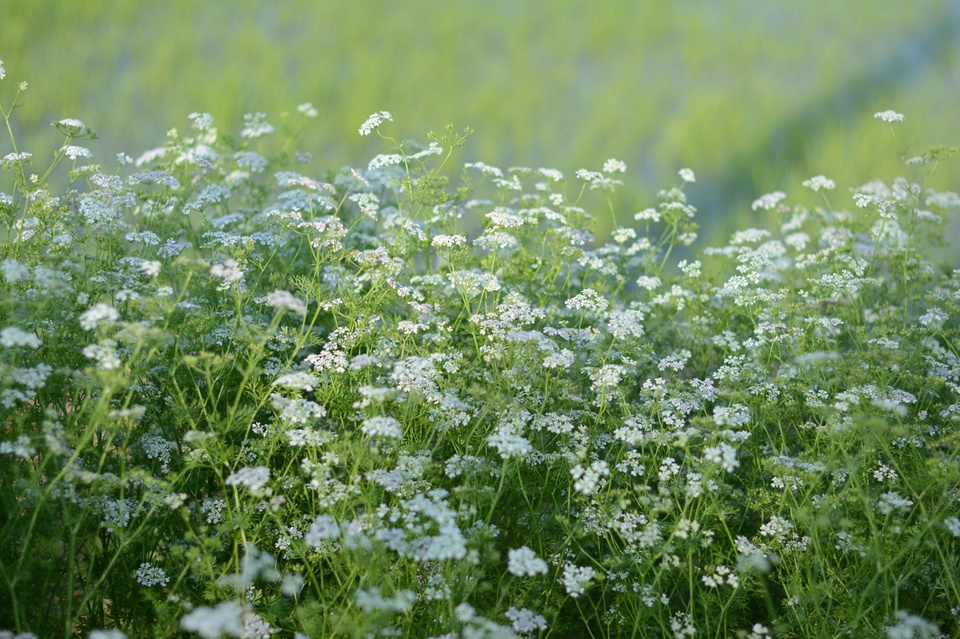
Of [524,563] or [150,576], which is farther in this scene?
[150,576]

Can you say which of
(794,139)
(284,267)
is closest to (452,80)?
(794,139)

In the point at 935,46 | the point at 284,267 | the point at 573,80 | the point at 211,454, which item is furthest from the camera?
the point at 935,46

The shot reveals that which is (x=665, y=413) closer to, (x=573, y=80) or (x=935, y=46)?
(x=573, y=80)

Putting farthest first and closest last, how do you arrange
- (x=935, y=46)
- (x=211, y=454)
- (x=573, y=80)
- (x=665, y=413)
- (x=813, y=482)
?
(x=935, y=46)
(x=573, y=80)
(x=665, y=413)
(x=211, y=454)
(x=813, y=482)

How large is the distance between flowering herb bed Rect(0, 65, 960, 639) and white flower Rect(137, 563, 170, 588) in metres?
0.01

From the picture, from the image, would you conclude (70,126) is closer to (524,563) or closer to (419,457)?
(419,457)

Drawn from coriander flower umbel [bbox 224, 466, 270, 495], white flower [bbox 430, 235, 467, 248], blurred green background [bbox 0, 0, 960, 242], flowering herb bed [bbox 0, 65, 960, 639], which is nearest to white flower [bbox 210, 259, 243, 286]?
flowering herb bed [bbox 0, 65, 960, 639]

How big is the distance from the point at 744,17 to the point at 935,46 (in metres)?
1.86

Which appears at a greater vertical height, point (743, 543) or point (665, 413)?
point (665, 413)

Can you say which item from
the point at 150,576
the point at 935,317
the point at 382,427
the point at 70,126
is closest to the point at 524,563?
the point at 382,427

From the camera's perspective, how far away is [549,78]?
745 cm

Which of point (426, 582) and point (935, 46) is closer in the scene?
point (426, 582)

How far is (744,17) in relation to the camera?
828cm

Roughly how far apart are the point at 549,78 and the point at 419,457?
230 inches
